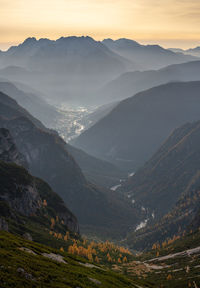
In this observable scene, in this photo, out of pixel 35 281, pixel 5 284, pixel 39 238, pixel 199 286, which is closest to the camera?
pixel 5 284

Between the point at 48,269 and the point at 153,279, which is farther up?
the point at 153,279

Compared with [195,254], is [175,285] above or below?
below

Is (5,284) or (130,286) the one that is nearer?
(5,284)

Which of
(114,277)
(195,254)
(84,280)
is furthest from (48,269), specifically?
(195,254)

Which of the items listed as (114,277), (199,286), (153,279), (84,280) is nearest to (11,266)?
(84,280)

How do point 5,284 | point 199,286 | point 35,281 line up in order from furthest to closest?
point 199,286 < point 35,281 < point 5,284

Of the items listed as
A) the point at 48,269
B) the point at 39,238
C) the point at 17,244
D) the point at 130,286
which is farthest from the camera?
the point at 39,238

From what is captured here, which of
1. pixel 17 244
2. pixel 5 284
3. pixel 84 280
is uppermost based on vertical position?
pixel 17 244

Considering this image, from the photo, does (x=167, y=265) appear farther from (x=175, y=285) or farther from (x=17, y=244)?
(x=17, y=244)

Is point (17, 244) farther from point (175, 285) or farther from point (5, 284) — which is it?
point (175, 285)
